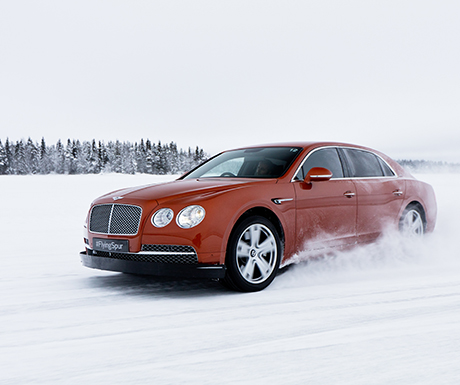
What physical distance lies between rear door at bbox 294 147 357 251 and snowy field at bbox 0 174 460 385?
0.39 m

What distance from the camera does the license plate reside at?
522cm

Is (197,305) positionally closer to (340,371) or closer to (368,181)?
(340,371)

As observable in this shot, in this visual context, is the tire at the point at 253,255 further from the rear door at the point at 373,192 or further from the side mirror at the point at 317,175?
the rear door at the point at 373,192

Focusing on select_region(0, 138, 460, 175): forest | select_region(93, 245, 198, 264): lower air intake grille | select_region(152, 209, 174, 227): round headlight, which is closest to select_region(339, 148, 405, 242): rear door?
select_region(93, 245, 198, 264): lower air intake grille

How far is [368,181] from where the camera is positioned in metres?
6.89

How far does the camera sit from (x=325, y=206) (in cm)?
612

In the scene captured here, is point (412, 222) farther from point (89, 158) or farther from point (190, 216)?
point (89, 158)

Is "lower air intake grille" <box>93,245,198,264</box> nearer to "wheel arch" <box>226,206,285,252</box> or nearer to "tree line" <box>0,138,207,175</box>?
"wheel arch" <box>226,206,285,252</box>

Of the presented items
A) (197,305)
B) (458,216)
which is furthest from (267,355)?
(458,216)

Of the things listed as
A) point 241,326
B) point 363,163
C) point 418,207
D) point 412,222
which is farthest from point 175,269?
point 418,207

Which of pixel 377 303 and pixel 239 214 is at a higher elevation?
pixel 239 214

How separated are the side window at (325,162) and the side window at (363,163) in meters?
0.25

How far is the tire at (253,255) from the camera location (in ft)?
17.0

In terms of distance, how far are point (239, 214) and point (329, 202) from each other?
4.72 feet
